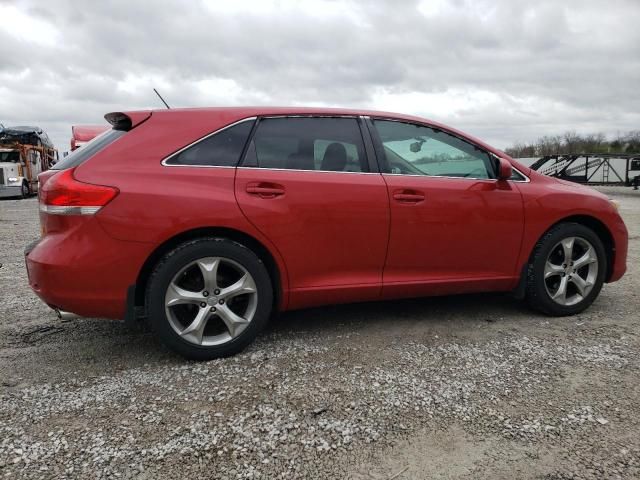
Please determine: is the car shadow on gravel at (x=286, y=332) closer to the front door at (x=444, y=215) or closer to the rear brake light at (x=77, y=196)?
the front door at (x=444, y=215)

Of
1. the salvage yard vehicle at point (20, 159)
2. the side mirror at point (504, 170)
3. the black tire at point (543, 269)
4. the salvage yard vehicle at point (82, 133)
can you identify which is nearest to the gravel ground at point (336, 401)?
the black tire at point (543, 269)

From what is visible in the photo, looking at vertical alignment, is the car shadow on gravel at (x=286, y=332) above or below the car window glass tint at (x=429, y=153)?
below

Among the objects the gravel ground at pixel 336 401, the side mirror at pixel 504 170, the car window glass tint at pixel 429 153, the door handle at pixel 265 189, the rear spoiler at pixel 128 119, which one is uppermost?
the rear spoiler at pixel 128 119

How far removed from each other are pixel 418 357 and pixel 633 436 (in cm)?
119

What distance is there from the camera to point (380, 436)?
2.32 meters

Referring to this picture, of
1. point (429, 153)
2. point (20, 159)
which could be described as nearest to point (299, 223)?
point (429, 153)

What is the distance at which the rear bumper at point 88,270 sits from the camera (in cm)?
286

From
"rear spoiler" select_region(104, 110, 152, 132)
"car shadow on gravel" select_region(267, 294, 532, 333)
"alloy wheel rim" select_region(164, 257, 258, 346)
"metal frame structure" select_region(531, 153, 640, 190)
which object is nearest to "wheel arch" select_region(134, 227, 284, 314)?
Answer: "alloy wheel rim" select_region(164, 257, 258, 346)

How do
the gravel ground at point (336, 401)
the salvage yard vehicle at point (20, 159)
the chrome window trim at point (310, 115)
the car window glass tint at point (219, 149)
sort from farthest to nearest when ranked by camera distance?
the salvage yard vehicle at point (20, 159) < the chrome window trim at point (310, 115) < the car window glass tint at point (219, 149) < the gravel ground at point (336, 401)

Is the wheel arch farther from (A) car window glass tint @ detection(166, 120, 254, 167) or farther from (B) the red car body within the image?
(A) car window glass tint @ detection(166, 120, 254, 167)

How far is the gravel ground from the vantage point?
213 centimetres

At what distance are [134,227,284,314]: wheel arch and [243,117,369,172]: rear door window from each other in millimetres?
457

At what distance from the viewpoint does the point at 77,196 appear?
285 centimetres

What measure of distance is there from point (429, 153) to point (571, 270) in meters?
1.48
